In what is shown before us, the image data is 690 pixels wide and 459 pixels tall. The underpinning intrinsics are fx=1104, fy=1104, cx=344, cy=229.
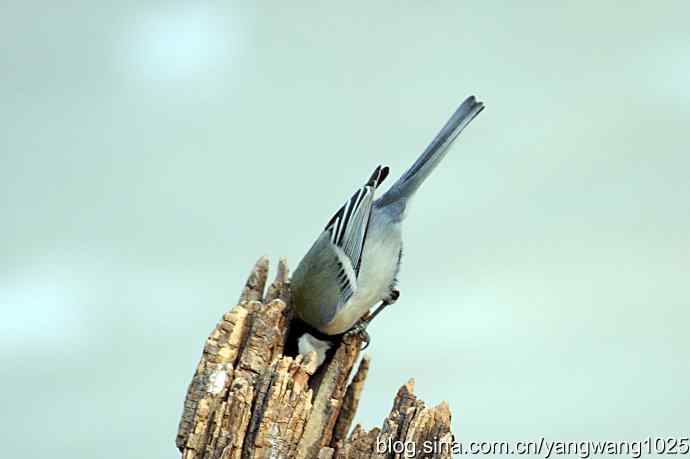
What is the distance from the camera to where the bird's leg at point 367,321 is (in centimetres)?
600

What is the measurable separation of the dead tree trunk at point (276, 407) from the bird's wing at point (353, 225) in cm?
53

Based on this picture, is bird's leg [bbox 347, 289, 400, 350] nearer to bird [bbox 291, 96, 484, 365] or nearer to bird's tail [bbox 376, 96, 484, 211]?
bird [bbox 291, 96, 484, 365]

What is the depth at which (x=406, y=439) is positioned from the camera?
520 centimetres

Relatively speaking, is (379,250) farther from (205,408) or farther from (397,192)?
(205,408)

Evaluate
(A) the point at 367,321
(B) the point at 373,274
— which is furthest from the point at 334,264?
(A) the point at 367,321

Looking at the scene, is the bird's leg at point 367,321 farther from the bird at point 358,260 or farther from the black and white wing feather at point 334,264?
the black and white wing feather at point 334,264

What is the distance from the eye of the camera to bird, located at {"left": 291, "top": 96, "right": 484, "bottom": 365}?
5883 millimetres

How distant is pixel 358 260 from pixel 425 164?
78 cm

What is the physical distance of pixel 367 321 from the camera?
609cm

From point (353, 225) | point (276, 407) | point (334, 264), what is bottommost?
point (276, 407)

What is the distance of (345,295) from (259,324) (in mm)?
545

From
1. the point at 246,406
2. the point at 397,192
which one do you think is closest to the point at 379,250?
the point at 397,192

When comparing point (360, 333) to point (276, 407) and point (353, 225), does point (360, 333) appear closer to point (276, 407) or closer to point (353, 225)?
point (353, 225)

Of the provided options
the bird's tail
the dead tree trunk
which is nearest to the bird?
the bird's tail
